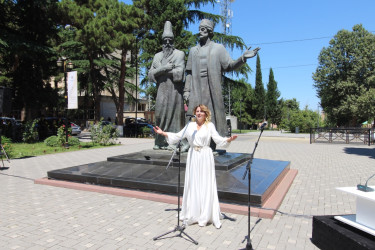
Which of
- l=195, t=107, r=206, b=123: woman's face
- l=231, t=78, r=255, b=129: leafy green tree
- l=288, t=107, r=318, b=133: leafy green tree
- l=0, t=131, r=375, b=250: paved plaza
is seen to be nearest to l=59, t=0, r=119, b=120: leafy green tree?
l=0, t=131, r=375, b=250: paved plaza

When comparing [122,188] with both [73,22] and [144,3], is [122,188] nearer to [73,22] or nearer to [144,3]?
[73,22]

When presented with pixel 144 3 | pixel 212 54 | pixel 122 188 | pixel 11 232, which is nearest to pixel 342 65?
pixel 144 3

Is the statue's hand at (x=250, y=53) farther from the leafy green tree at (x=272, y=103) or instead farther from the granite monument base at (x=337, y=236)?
the leafy green tree at (x=272, y=103)

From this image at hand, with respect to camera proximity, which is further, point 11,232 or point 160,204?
point 160,204

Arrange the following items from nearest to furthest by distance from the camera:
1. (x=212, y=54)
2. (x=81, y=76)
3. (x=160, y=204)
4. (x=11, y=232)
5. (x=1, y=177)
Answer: (x=11, y=232) → (x=160, y=204) → (x=212, y=54) → (x=1, y=177) → (x=81, y=76)

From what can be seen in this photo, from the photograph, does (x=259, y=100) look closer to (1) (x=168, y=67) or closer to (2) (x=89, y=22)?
(2) (x=89, y=22)

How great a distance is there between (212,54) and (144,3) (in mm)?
17591

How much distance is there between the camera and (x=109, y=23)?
19.7 m

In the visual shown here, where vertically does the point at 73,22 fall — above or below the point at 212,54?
above

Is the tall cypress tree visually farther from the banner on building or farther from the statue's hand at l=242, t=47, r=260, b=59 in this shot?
the statue's hand at l=242, t=47, r=260, b=59

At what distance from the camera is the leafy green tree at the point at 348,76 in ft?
103

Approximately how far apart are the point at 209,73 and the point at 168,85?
4.34ft

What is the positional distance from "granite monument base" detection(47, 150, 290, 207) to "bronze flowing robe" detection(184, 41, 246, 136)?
110 cm

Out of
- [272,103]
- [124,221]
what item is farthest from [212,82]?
[272,103]
